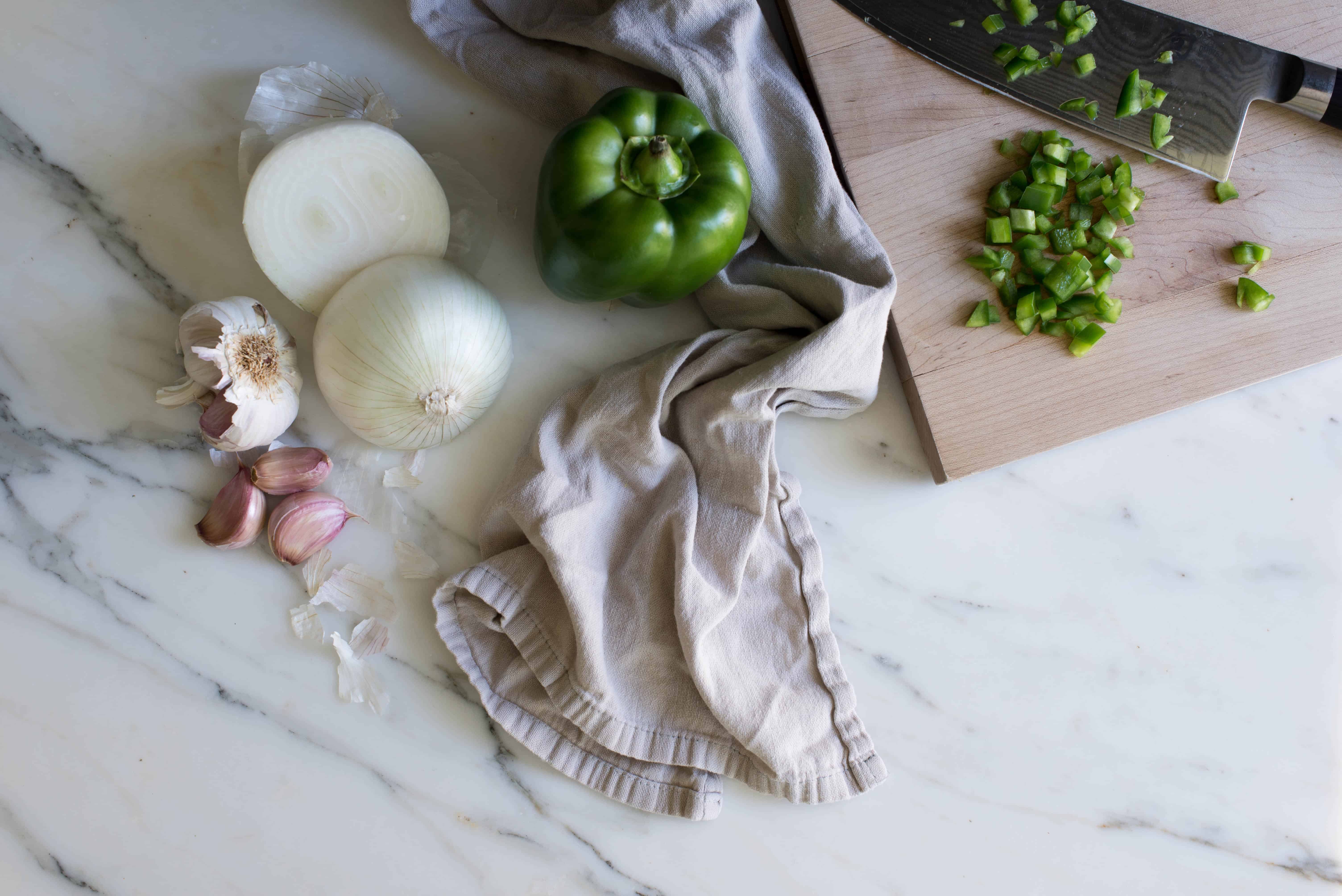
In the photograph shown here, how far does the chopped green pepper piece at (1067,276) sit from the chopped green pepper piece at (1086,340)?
44 millimetres

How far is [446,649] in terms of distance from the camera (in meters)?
1.06

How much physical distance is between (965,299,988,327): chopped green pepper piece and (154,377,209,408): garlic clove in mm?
867

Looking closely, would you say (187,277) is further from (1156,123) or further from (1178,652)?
(1178,652)

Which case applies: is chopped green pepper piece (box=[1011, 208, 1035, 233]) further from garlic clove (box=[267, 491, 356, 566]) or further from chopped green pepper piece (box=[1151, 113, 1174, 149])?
garlic clove (box=[267, 491, 356, 566])

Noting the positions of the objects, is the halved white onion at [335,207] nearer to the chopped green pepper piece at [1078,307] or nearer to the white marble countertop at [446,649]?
the white marble countertop at [446,649]

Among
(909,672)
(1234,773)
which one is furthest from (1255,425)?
(909,672)

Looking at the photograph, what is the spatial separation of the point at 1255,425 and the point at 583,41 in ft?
3.03

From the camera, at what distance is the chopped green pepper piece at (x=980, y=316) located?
101 centimetres

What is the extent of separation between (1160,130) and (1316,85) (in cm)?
17

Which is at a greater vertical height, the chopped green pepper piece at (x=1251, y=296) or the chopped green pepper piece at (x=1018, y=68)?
the chopped green pepper piece at (x=1018, y=68)

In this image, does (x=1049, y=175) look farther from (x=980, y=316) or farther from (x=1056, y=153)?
(x=980, y=316)

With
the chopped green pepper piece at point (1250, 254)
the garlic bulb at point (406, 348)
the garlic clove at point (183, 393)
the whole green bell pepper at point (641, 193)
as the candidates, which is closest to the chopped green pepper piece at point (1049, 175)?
the chopped green pepper piece at point (1250, 254)

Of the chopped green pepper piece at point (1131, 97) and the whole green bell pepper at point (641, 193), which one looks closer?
the whole green bell pepper at point (641, 193)

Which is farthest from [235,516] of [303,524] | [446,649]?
[446,649]
